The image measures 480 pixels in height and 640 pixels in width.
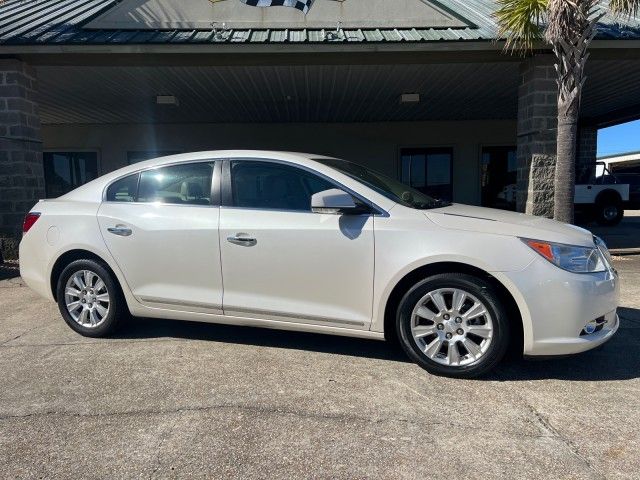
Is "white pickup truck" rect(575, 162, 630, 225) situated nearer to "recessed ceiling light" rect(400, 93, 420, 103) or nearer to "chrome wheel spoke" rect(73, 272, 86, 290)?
"recessed ceiling light" rect(400, 93, 420, 103)

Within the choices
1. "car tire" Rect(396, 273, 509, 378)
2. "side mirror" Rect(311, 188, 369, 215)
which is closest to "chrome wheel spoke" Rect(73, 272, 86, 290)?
"side mirror" Rect(311, 188, 369, 215)

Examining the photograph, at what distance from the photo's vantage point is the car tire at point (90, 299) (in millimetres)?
4262

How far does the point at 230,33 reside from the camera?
7.84 meters

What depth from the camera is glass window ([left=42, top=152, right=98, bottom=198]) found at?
52.2ft

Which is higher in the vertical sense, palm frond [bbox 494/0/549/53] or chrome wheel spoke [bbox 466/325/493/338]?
palm frond [bbox 494/0/549/53]

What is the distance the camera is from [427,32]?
308 inches

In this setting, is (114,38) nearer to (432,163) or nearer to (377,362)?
(377,362)

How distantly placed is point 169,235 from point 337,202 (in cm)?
148

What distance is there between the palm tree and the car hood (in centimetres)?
366

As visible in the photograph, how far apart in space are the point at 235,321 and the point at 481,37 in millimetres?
6028

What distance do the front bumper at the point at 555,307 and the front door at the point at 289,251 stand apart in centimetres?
107

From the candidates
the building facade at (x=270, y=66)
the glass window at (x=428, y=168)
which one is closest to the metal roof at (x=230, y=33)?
the building facade at (x=270, y=66)

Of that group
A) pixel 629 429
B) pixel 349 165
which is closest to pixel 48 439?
pixel 349 165

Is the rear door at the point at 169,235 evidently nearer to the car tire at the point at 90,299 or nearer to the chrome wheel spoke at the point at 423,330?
the car tire at the point at 90,299
